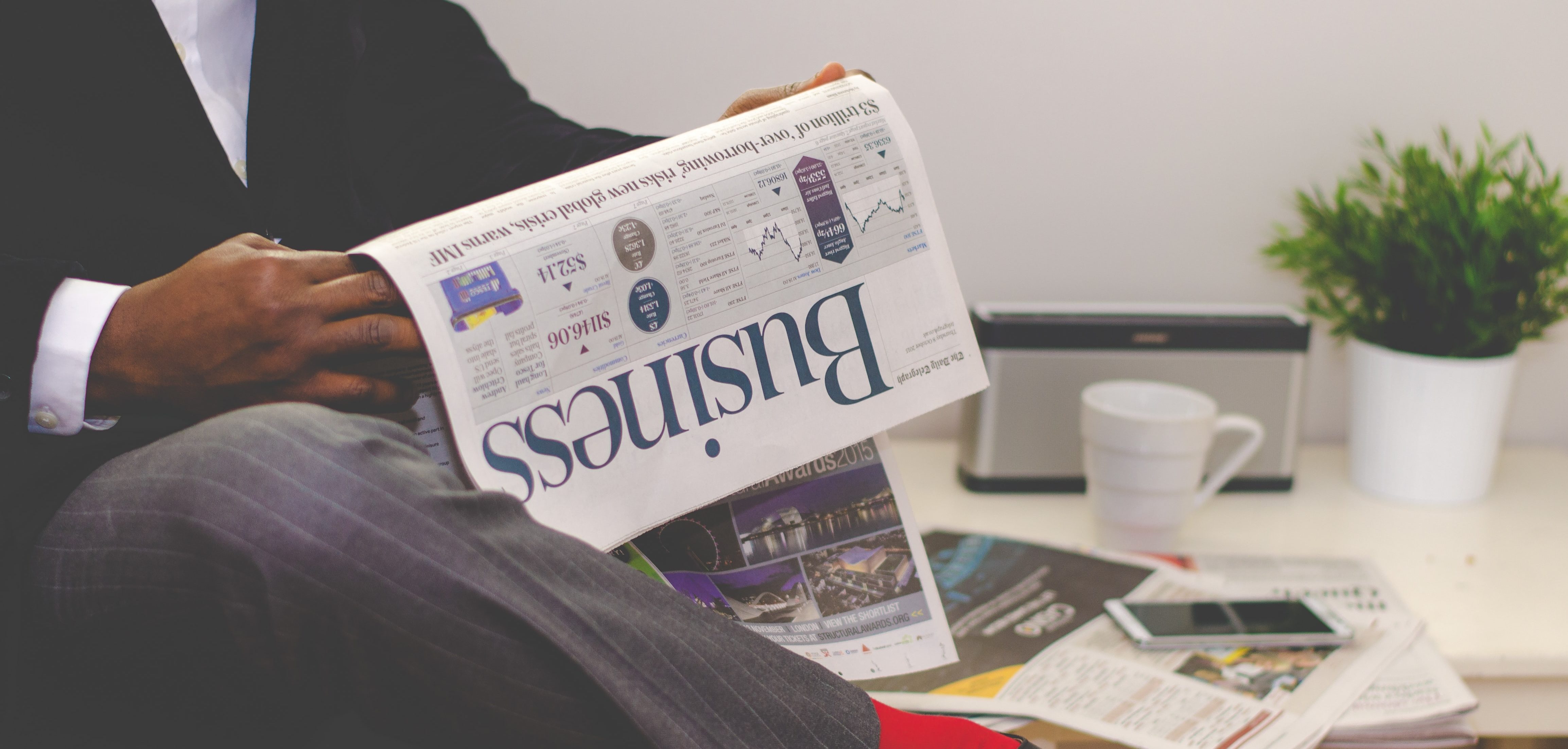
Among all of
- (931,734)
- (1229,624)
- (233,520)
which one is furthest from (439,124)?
(1229,624)

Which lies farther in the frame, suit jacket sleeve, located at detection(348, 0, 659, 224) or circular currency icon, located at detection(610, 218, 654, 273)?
suit jacket sleeve, located at detection(348, 0, 659, 224)

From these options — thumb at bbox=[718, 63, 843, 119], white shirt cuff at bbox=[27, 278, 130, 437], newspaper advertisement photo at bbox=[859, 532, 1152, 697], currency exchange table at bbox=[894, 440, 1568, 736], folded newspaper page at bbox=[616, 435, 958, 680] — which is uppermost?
thumb at bbox=[718, 63, 843, 119]

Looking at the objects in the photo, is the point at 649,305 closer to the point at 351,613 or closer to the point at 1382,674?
the point at 351,613

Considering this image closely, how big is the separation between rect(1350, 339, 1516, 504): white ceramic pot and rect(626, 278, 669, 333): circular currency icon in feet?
2.29

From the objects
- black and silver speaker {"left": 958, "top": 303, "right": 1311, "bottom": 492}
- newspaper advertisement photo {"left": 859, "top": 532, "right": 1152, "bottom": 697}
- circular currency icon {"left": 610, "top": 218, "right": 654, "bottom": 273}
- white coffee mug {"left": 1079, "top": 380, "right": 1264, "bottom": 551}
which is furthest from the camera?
black and silver speaker {"left": 958, "top": 303, "right": 1311, "bottom": 492}

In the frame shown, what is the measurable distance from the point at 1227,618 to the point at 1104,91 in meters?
Result: 0.52

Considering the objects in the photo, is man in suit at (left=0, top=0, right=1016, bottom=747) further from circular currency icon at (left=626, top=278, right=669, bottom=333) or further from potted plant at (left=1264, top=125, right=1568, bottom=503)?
potted plant at (left=1264, top=125, right=1568, bottom=503)

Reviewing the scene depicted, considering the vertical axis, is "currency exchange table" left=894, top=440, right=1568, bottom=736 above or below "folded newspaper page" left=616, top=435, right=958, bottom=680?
below

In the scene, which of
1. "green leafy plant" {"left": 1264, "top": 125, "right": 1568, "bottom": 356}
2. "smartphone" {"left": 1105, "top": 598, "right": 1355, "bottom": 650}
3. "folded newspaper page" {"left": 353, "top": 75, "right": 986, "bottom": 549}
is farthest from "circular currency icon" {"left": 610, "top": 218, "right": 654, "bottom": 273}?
"green leafy plant" {"left": 1264, "top": 125, "right": 1568, "bottom": 356}

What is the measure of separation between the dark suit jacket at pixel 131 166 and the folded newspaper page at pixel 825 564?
0.27 m

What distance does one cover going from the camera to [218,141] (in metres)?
0.56

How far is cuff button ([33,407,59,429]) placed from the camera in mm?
459

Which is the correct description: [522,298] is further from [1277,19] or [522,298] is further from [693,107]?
[1277,19]

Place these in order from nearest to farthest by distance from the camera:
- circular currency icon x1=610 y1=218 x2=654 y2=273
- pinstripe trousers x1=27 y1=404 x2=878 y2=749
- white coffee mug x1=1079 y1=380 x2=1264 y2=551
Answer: pinstripe trousers x1=27 y1=404 x2=878 y2=749
circular currency icon x1=610 y1=218 x2=654 y2=273
white coffee mug x1=1079 y1=380 x2=1264 y2=551
